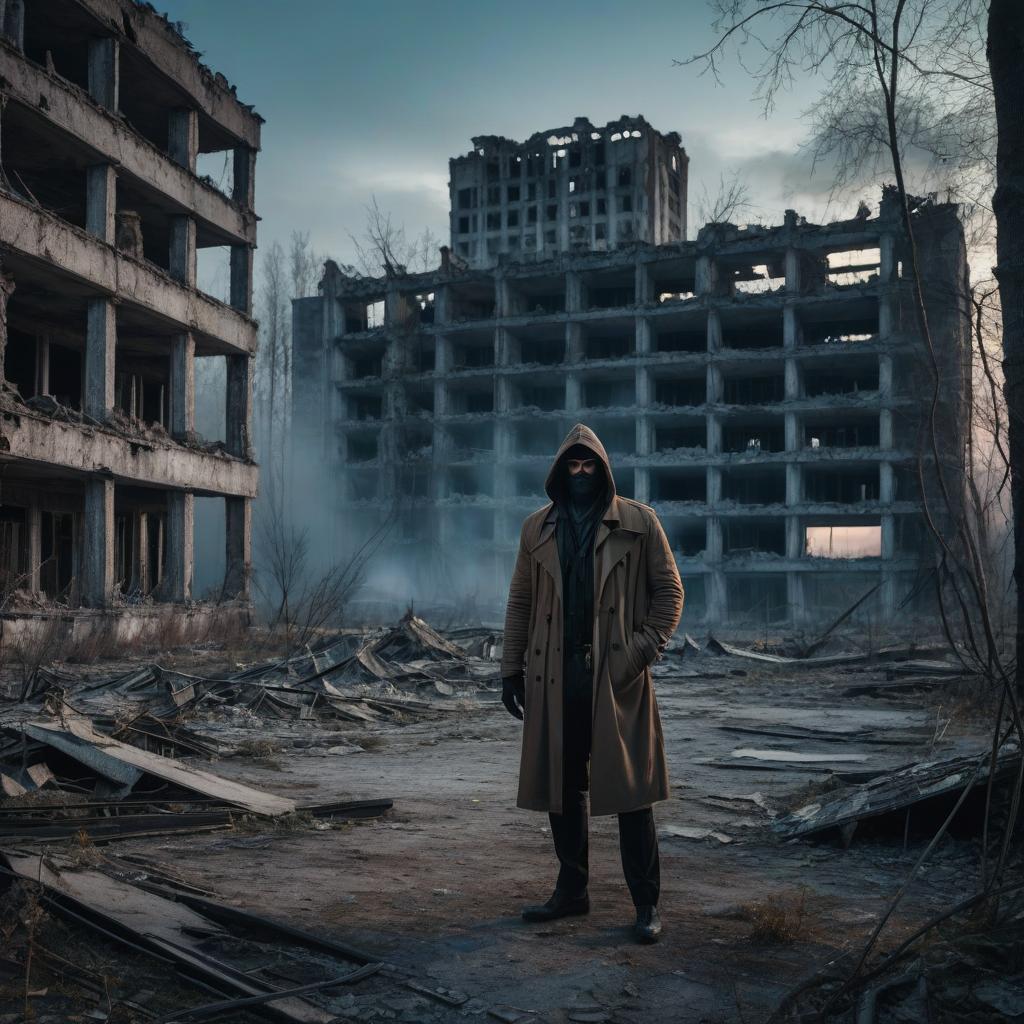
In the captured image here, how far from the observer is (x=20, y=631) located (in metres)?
19.8

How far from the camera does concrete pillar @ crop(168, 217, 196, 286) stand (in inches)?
1046

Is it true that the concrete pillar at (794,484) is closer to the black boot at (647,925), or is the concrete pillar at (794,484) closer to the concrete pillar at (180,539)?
the concrete pillar at (180,539)

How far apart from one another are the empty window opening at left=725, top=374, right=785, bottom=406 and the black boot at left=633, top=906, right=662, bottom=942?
41.6 metres

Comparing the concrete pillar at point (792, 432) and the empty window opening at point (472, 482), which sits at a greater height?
the concrete pillar at point (792, 432)

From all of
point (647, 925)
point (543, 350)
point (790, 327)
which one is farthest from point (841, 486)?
point (647, 925)

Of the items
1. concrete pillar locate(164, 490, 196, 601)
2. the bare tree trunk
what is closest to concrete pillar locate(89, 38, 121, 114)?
concrete pillar locate(164, 490, 196, 601)

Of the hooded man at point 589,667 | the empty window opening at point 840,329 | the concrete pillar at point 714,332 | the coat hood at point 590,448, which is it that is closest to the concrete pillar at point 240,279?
the concrete pillar at point 714,332

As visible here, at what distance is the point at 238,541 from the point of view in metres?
29.5

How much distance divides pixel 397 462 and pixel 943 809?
43.0 meters

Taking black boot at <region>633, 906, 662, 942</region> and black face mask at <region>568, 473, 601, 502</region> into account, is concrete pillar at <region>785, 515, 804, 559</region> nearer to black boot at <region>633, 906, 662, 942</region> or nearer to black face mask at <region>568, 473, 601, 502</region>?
black face mask at <region>568, 473, 601, 502</region>

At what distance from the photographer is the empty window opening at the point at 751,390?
44.7m

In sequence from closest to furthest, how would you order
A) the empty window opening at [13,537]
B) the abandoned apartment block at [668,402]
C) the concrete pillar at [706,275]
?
the empty window opening at [13,537] < the abandoned apartment block at [668,402] < the concrete pillar at [706,275]

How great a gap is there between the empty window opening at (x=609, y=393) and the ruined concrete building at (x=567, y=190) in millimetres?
25772

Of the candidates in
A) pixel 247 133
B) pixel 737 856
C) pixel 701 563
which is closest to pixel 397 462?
pixel 701 563
